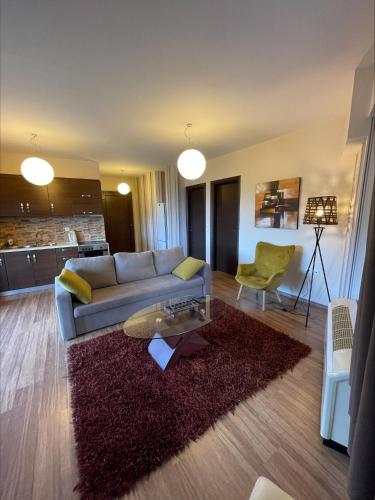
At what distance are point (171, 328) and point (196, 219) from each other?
3.69 meters

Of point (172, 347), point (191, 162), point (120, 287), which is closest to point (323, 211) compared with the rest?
point (191, 162)

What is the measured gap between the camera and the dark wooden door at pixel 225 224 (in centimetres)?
427

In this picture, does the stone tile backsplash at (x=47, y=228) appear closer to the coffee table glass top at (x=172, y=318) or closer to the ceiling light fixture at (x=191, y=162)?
the ceiling light fixture at (x=191, y=162)

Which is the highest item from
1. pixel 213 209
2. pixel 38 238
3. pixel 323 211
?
pixel 213 209

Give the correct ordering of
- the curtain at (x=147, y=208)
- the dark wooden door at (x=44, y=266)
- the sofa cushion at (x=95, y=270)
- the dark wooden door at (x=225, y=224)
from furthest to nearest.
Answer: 1. the curtain at (x=147, y=208)
2. the dark wooden door at (x=225, y=224)
3. the dark wooden door at (x=44, y=266)
4. the sofa cushion at (x=95, y=270)

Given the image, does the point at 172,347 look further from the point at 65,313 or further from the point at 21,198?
the point at 21,198

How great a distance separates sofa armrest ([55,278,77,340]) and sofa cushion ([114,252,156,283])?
81 cm

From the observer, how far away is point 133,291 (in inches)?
108

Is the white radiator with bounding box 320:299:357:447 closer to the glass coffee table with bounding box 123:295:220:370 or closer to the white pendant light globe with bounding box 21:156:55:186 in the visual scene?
the glass coffee table with bounding box 123:295:220:370

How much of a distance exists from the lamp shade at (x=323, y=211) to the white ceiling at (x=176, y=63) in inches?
40.5

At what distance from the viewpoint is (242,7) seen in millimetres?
1184

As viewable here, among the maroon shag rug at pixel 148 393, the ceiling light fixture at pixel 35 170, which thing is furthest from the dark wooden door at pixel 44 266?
the maroon shag rug at pixel 148 393

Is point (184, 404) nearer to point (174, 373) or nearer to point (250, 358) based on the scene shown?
point (174, 373)

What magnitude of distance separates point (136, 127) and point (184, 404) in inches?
122
